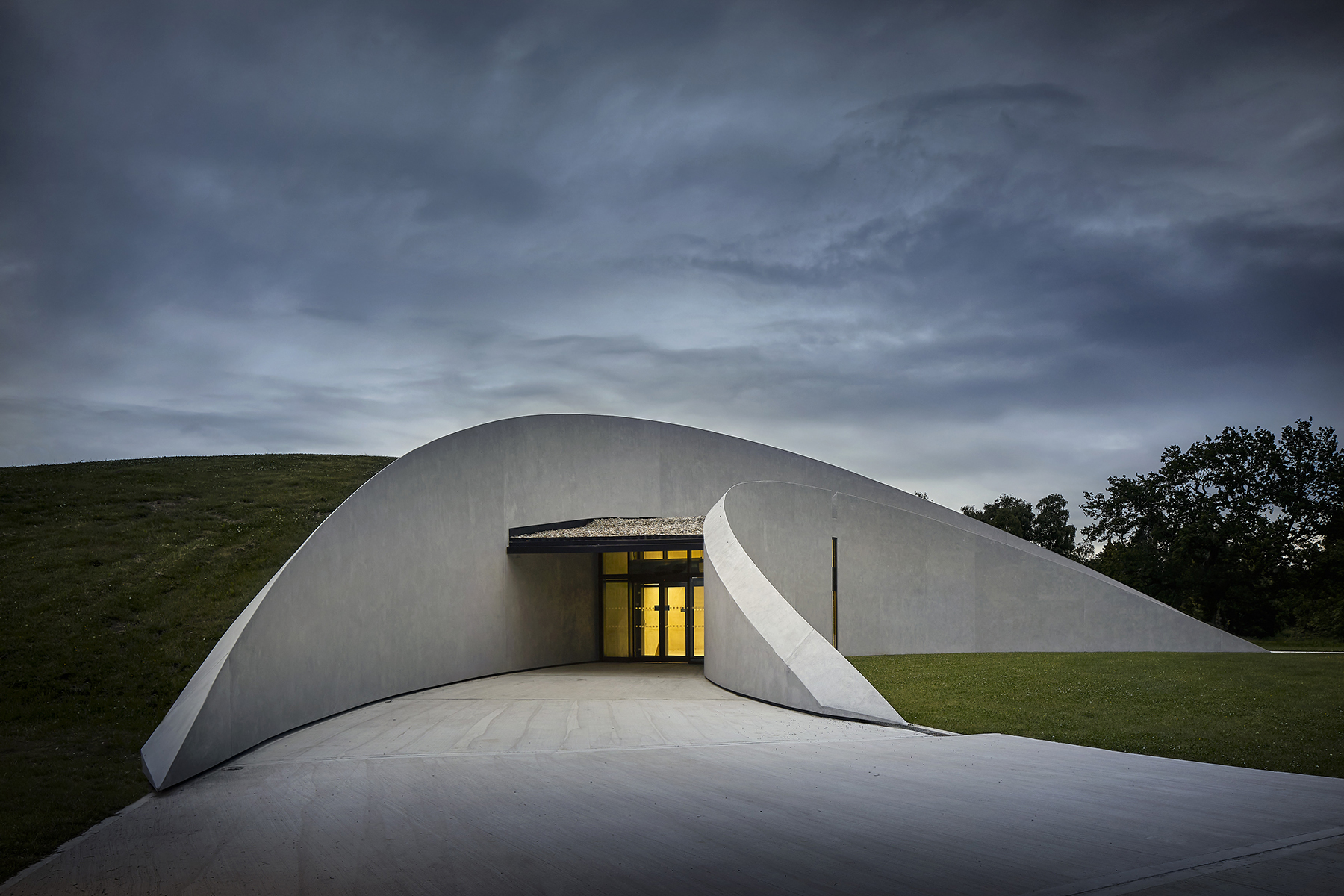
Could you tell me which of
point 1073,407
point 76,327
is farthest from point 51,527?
point 1073,407

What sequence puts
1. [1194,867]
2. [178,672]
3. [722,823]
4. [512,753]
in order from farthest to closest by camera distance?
[178,672] < [512,753] < [722,823] < [1194,867]

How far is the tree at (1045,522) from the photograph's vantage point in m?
51.8

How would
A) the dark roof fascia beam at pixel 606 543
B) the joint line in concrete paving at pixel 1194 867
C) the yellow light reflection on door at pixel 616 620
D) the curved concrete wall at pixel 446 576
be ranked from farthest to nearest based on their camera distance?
the yellow light reflection on door at pixel 616 620 < the dark roof fascia beam at pixel 606 543 < the curved concrete wall at pixel 446 576 < the joint line in concrete paving at pixel 1194 867

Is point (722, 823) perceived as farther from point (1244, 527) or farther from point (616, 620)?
point (1244, 527)

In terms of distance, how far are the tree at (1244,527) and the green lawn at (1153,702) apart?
755 inches

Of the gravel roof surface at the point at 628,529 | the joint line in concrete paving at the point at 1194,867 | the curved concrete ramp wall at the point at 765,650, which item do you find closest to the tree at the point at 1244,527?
the gravel roof surface at the point at 628,529

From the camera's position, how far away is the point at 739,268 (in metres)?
24.2

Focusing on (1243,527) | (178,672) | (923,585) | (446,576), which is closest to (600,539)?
(446,576)

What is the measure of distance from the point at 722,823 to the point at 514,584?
13571mm

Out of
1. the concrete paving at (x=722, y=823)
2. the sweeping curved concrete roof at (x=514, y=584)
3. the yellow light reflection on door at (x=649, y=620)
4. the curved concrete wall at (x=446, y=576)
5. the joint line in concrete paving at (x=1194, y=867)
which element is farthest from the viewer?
the yellow light reflection on door at (x=649, y=620)

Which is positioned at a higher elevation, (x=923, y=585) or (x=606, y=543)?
(x=606, y=543)

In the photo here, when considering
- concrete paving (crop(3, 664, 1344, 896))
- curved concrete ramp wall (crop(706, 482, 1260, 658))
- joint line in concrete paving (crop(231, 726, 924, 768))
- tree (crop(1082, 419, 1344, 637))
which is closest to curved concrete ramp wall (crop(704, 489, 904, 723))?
concrete paving (crop(3, 664, 1344, 896))

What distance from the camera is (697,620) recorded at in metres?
20.7

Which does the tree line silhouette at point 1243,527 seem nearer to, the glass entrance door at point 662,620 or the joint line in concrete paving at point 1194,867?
the glass entrance door at point 662,620
